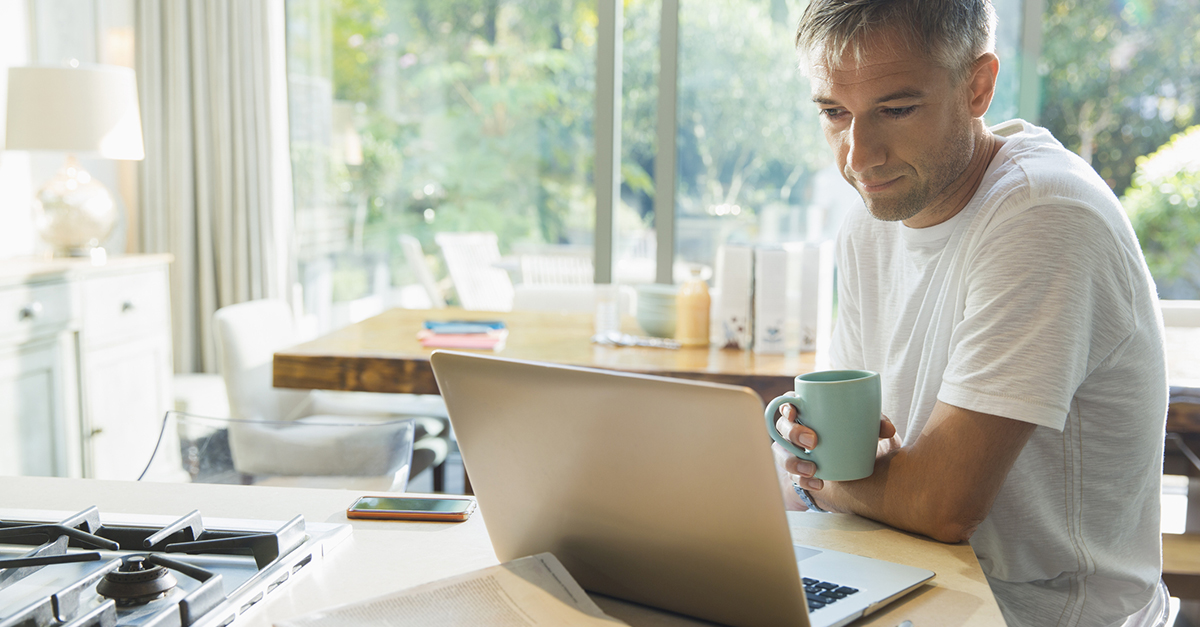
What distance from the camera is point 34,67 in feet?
9.32

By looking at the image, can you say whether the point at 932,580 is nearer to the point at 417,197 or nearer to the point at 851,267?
the point at 851,267

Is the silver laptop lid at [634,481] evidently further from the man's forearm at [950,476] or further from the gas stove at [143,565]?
the man's forearm at [950,476]

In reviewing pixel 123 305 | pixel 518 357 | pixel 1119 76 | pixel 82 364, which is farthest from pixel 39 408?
pixel 1119 76

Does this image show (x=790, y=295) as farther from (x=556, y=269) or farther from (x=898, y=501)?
(x=556, y=269)

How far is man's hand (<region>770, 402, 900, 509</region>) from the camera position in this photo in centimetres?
90

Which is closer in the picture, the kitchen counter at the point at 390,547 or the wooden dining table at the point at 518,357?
the kitchen counter at the point at 390,547

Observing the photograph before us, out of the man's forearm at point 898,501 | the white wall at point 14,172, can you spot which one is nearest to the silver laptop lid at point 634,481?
the man's forearm at point 898,501

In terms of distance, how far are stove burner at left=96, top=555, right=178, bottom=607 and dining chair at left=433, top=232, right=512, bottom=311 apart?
3639 millimetres

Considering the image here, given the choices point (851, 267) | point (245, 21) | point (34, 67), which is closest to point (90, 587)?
point (851, 267)

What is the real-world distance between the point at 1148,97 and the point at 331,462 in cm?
381

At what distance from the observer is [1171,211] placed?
3.82 metres

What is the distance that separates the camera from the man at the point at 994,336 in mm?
923

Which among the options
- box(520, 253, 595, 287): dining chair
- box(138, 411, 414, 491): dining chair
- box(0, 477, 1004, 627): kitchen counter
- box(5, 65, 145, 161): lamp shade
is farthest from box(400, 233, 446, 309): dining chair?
box(0, 477, 1004, 627): kitchen counter

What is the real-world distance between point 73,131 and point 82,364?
0.74 meters
